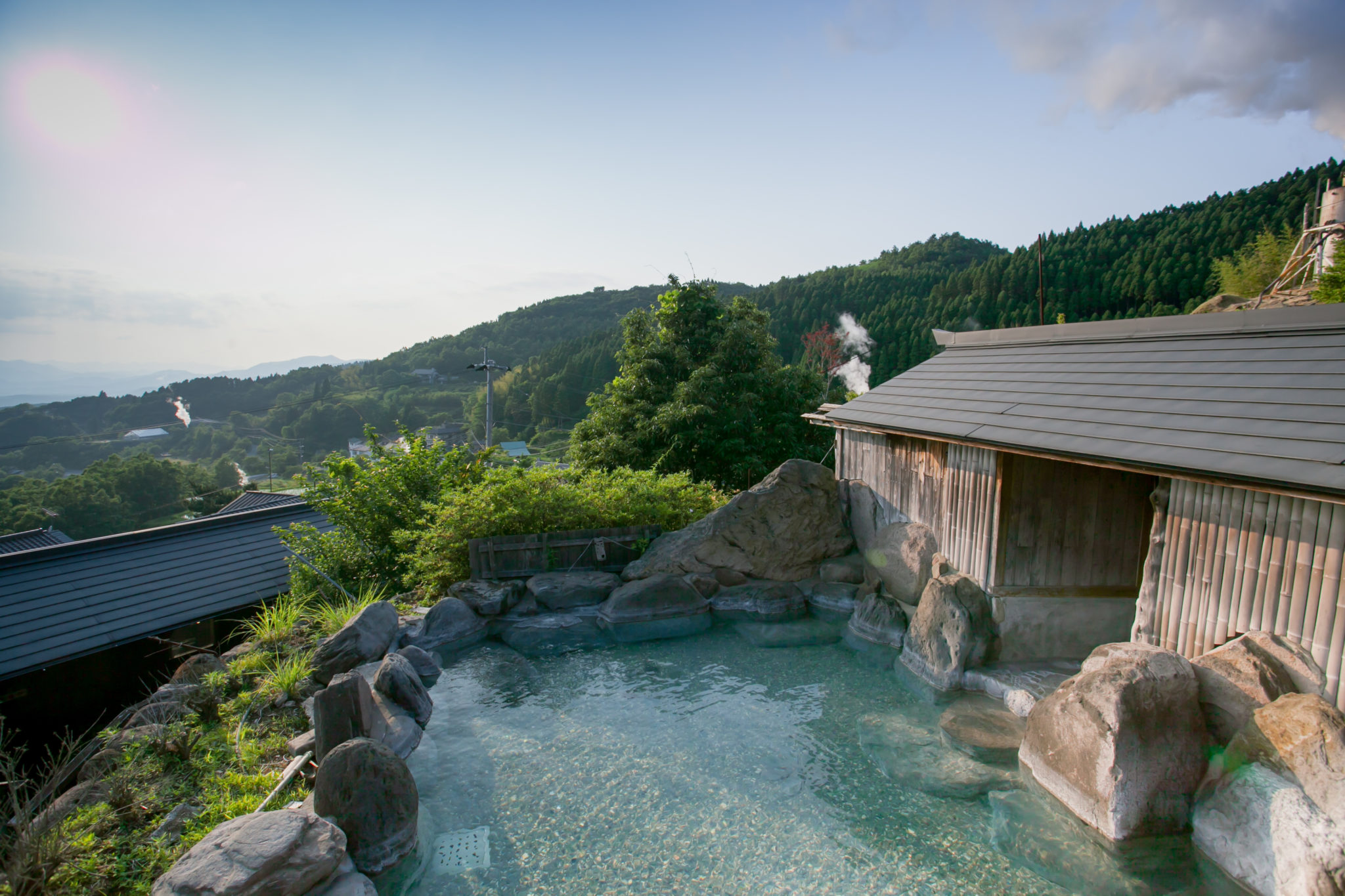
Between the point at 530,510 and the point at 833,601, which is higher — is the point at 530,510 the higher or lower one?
the higher one

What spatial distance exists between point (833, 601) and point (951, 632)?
2.40 meters

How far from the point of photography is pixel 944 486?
26.7ft

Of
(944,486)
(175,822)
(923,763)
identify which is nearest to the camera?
(175,822)

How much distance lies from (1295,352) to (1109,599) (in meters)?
3.20

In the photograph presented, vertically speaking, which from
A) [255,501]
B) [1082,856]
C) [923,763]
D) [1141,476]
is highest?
[1141,476]

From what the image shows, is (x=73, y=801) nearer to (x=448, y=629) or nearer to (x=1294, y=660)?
(x=448, y=629)

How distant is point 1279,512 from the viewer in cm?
437

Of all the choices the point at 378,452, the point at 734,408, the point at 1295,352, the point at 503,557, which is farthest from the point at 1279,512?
the point at 378,452

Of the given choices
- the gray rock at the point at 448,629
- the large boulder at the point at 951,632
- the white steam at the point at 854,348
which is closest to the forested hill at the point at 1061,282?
the white steam at the point at 854,348

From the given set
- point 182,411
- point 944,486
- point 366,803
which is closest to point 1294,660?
point 944,486

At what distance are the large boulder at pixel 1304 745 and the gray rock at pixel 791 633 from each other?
4708 mm

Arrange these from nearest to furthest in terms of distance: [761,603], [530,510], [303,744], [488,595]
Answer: [303,744] < [488,595] < [761,603] < [530,510]

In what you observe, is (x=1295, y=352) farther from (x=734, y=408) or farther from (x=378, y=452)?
(x=378, y=452)

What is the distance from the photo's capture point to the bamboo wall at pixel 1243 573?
4.03 m
